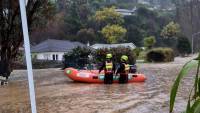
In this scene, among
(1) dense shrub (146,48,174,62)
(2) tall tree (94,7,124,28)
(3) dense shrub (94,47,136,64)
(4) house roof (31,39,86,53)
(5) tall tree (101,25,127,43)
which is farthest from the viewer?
(2) tall tree (94,7,124,28)

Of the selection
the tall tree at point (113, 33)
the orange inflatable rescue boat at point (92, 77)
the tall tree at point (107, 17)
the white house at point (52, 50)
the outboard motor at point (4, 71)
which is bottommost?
the orange inflatable rescue boat at point (92, 77)

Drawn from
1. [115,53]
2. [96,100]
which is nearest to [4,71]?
[96,100]

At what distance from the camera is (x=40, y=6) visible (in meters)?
26.7

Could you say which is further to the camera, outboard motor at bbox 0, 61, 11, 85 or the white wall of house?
the white wall of house

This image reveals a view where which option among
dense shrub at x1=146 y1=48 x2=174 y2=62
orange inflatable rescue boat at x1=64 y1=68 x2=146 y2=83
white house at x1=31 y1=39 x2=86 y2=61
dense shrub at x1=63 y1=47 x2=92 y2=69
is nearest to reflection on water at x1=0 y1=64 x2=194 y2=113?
orange inflatable rescue boat at x1=64 y1=68 x2=146 y2=83

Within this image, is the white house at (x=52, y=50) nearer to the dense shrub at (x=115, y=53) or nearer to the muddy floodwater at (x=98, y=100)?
the dense shrub at (x=115, y=53)

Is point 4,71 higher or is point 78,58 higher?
point 78,58

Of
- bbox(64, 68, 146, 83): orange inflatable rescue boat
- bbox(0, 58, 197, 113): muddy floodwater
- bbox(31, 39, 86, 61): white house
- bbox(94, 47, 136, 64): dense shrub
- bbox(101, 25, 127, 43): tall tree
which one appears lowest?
bbox(0, 58, 197, 113): muddy floodwater

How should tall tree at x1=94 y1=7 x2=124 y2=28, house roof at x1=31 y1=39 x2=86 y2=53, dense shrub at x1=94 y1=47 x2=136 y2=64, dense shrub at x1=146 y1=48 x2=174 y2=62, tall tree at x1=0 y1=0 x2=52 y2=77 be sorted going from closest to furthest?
1. tall tree at x1=0 y1=0 x2=52 y2=77
2. dense shrub at x1=94 y1=47 x2=136 y2=64
3. dense shrub at x1=146 y1=48 x2=174 y2=62
4. house roof at x1=31 y1=39 x2=86 y2=53
5. tall tree at x1=94 y1=7 x2=124 y2=28

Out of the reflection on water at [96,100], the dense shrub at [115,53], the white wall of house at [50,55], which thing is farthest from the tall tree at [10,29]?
the white wall of house at [50,55]

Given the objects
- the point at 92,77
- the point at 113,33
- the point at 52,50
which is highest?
the point at 113,33

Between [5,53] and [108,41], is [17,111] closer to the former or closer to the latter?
[5,53]

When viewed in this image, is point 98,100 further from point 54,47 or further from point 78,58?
point 54,47

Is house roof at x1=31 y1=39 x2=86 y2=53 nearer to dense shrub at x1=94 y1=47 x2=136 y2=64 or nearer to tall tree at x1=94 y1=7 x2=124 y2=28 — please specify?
tall tree at x1=94 y1=7 x2=124 y2=28
